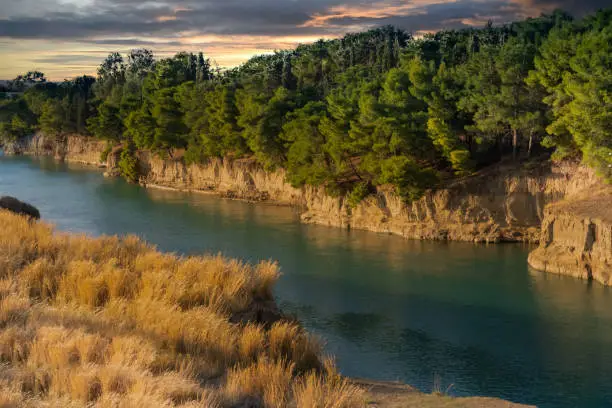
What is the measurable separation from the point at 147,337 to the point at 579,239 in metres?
27.0

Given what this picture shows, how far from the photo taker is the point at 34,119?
4242 inches

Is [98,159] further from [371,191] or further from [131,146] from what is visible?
[371,191]

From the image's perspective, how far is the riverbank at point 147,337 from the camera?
7023mm

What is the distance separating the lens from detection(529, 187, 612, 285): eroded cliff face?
3011cm

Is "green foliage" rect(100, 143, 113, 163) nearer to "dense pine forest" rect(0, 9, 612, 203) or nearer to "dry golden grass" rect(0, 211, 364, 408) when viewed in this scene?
"dense pine forest" rect(0, 9, 612, 203)

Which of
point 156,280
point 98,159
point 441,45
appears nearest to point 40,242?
point 156,280

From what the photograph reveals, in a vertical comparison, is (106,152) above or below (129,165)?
above

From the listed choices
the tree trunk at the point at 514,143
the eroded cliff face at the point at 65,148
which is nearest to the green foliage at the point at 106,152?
the eroded cliff face at the point at 65,148

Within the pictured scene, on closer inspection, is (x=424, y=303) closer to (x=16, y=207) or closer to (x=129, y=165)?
(x=16, y=207)

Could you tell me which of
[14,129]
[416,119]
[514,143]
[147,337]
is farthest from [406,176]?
[14,129]

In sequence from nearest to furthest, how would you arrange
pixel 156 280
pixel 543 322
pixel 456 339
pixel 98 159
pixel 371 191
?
pixel 156 280, pixel 456 339, pixel 543 322, pixel 371 191, pixel 98 159

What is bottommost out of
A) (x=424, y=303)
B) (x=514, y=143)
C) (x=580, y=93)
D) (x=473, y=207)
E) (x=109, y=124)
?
(x=424, y=303)

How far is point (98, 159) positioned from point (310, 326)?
67.9 metres

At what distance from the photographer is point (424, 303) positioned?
27.7m
